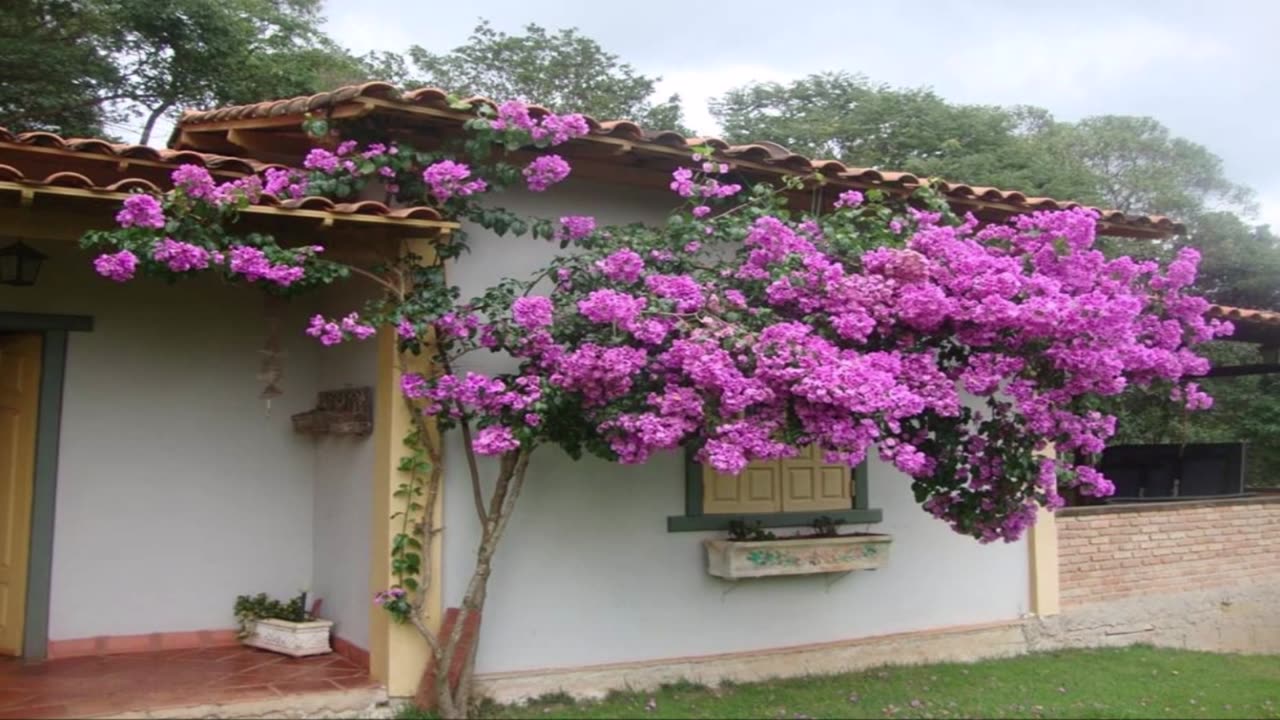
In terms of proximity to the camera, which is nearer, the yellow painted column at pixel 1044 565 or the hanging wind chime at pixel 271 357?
the hanging wind chime at pixel 271 357

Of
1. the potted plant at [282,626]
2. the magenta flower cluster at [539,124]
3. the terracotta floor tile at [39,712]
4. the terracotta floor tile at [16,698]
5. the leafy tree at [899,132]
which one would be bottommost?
the terracotta floor tile at [39,712]

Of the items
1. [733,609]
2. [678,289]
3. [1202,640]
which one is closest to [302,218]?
[678,289]

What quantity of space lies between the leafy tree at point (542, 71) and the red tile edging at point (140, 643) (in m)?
16.3

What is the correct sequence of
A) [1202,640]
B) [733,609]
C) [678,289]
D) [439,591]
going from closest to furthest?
1. [678,289]
2. [439,591]
3. [733,609]
4. [1202,640]

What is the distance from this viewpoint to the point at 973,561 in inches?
301

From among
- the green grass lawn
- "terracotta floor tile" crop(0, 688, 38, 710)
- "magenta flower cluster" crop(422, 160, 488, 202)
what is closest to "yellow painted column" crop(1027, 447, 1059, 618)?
the green grass lawn

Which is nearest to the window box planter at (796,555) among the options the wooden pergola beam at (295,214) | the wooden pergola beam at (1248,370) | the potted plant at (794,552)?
the potted plant at (794,552)

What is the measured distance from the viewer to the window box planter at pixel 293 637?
20.4ft

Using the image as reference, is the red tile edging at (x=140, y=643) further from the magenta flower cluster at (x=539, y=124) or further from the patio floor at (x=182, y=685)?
the magenta flower cluster at (x=539, y=124)

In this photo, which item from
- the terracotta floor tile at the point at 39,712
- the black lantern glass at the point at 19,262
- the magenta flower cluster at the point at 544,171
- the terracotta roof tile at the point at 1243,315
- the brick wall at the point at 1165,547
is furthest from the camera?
the brick wall at the point at 1165,547

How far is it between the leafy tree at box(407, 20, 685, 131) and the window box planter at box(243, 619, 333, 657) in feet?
54.2

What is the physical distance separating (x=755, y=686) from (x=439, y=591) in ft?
6.88

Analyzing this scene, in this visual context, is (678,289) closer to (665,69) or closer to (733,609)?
(733,609)

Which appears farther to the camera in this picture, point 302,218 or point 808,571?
point 808,571
